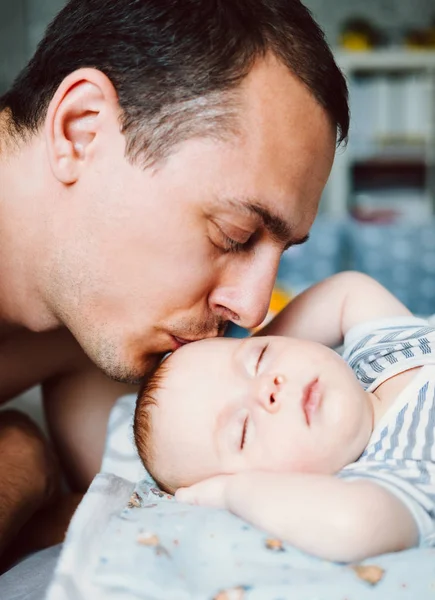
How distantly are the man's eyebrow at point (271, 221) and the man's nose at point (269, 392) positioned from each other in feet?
0.69

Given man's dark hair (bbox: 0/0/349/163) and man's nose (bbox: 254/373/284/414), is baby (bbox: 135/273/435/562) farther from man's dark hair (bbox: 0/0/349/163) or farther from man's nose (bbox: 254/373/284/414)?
man's dark hair (bbox: 0/0/349/163)

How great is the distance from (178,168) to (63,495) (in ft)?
2.35

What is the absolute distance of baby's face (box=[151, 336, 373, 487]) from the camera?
886 mm

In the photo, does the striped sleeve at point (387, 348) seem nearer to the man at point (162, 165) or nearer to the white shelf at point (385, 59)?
the man at point (162, 165)

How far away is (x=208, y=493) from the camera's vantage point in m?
0.87

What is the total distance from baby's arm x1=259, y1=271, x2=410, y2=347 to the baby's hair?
0.96 ft

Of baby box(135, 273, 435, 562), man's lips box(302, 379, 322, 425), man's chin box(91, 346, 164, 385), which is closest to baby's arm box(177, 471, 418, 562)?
baby box(135, 273, 435, 562)

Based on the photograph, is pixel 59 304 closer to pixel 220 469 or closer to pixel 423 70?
pixel 220 469

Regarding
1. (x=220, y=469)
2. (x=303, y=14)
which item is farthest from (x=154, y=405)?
(x=303, y=14)

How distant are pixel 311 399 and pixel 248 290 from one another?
192 millimetres

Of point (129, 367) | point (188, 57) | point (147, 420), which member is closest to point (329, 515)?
point (147, 420)

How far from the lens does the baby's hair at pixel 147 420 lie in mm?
996

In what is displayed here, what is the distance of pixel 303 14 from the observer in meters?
1.06

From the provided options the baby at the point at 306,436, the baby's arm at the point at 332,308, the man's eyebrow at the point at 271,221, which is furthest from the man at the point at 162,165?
the baby's arm at the point at 332,308
